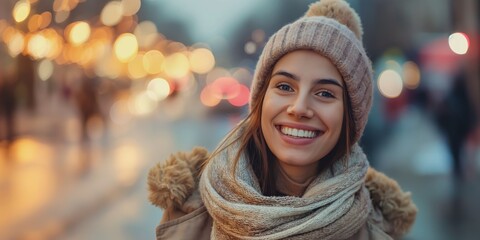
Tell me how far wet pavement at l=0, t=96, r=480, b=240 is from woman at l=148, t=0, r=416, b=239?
195 inches

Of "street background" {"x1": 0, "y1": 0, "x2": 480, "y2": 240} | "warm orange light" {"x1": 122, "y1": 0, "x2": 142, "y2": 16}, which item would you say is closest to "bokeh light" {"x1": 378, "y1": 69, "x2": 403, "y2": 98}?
"street background" {"x1": 0, "y1": 0, "x2": 480, "y2": 240}

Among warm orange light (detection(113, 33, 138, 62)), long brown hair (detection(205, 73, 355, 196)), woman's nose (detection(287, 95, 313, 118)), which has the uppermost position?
warm orange light (detection(113, 33, 138, 62))

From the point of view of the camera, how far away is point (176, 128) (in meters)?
19.9

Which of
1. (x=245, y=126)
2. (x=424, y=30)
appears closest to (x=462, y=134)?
(x=424, y=30)

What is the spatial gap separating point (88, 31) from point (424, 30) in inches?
315

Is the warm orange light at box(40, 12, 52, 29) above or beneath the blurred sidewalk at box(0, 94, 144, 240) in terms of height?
above

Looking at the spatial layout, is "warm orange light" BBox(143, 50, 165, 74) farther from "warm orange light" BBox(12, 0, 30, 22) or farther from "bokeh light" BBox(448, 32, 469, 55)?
"bokeh light" BBox(448, 32, 469, 55)

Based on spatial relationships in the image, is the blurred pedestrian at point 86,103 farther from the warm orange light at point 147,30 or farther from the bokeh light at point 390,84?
the bokeh light at point 390,84

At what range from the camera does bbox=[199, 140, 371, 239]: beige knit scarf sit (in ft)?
6.81

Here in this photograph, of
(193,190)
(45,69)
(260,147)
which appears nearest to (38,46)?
(45,69)

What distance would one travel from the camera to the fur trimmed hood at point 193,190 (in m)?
2.31

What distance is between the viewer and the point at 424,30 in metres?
10.2

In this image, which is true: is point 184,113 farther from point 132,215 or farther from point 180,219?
point 180,219

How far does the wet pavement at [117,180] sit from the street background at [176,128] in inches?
1.2
